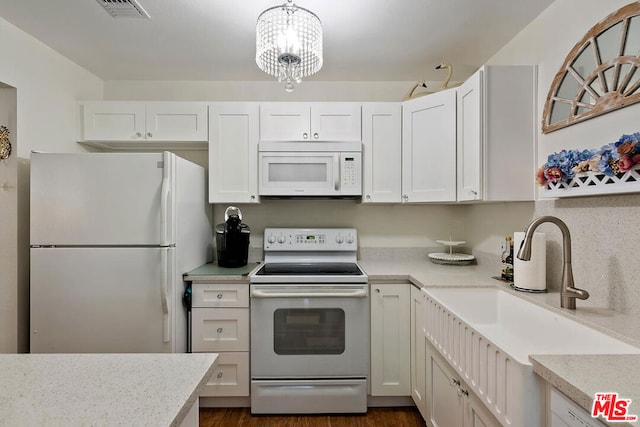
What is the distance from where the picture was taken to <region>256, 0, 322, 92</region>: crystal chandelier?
1.40 meters

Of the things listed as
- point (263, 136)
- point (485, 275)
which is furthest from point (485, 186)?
point (263, 136)

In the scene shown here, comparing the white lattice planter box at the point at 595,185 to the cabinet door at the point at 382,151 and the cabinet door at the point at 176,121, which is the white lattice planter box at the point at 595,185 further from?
the cabinet door at the point at 176,121

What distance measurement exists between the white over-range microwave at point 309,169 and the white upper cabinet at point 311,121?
3.0 inches

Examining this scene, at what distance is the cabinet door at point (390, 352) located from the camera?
6.56 feet

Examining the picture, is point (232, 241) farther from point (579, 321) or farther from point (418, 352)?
point (579, 321)

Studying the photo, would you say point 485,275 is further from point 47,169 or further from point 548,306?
point 47,169

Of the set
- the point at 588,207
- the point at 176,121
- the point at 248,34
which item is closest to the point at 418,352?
the point at 588,207

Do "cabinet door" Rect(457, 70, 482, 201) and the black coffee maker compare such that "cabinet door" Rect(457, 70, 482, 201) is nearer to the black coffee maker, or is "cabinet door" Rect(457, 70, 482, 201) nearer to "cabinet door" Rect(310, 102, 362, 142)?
"cabinet door" Rect(310, 102, 362, 142)

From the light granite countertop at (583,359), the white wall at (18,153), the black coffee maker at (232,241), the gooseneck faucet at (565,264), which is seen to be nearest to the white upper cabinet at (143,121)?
the white wall at (18,153)

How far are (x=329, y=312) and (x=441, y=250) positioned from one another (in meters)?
1.22

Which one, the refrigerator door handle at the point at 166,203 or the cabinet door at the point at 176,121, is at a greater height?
the cabinet door at the point at 176,121

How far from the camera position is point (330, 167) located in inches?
88.8

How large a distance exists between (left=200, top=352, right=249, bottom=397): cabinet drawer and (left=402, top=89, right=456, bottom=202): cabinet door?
5.30 ft

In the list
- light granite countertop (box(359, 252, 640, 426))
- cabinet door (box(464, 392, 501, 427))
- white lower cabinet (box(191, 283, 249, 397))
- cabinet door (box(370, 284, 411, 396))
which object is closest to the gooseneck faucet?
light granite countertop (box(359, 252, 640, 426))
